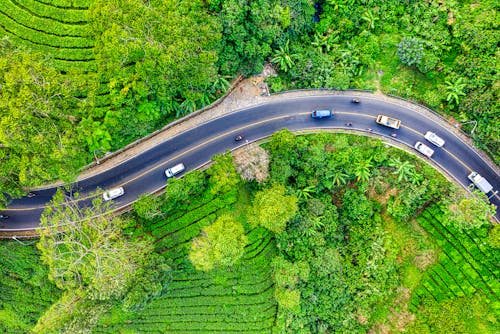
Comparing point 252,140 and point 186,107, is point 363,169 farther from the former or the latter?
point 186,107

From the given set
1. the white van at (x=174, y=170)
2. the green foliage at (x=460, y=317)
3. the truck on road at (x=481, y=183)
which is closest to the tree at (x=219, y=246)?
the white van at (x=174, y=170)

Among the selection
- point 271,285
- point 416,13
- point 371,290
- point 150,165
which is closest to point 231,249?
point 271,285

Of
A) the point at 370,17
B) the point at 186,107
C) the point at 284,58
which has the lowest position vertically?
the point at 370,17

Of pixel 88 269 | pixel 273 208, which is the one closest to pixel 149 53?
pixel 273 208

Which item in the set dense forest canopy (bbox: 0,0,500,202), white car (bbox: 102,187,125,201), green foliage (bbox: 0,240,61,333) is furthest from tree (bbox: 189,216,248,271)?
green foliage (bbox: 0,240,61,333)

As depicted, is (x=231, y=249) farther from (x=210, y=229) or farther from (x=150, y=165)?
(x=150, y=165)

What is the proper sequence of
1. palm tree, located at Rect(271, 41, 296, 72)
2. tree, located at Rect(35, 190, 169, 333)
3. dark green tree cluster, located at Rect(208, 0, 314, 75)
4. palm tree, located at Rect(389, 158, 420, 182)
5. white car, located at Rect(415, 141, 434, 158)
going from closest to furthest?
tree, located at Rect(35, 190, 169, 333), dark green tree cluster, located at Rect(208, 0, 314, 75), palm tree, located at Rect(389, 158, 420, 182), white car, located at Rect(415, 141, 434, 158), palm tree, located at Rect(271, 41, 296, 72)

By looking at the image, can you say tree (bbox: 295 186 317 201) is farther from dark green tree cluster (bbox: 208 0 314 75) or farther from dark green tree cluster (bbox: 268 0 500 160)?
dark green tree cluster (bbox: 208 0 314 75)
